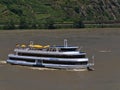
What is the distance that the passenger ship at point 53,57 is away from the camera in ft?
159

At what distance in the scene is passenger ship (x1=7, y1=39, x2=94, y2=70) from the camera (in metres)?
48.5

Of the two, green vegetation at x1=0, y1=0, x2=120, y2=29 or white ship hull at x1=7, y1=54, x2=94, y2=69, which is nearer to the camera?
white ship hull at x1=7, y1=54, x2=94, y2=69

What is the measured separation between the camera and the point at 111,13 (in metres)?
158

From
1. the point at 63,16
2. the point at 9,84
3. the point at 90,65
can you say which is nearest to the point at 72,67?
the point at 90,65

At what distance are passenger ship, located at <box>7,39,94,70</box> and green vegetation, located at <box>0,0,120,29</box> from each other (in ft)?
241

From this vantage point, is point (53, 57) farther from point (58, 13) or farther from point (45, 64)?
point (58, 13)

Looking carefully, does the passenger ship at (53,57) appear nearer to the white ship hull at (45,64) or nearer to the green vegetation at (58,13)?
the white ship hull at (45,64)

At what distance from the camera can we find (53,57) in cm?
4994

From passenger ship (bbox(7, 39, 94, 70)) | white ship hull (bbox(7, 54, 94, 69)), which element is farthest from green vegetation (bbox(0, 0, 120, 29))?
white ship hull (bbox(7, 54, 94, 69))

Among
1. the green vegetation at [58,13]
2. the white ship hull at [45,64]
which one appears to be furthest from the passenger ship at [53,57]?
the green vegetation at [58,13]

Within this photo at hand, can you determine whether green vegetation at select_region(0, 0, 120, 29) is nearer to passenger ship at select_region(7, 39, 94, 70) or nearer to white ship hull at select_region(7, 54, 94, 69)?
passenger ship at select_region(7, 39, 94, 70)

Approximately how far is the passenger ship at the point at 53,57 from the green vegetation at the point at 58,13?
7351 cm

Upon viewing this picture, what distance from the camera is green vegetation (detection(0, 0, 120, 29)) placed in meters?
132

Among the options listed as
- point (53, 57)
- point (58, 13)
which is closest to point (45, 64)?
point (53, 57)
